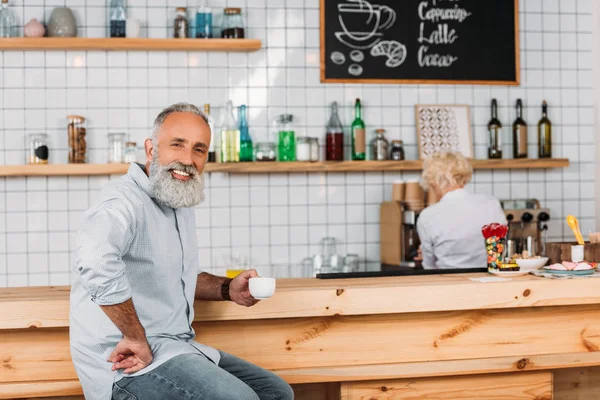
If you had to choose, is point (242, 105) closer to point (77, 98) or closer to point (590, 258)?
point (77, 98)

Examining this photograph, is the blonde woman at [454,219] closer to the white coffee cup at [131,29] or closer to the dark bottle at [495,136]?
the dark bottle at [495,136]

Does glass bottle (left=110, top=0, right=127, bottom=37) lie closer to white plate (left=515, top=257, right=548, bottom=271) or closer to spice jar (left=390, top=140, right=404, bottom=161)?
spice jar (left=390, top=140, right=404, bottom=161)

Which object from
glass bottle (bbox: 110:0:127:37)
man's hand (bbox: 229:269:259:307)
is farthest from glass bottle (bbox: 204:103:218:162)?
man's hand (bbox: 229:269:259:307)

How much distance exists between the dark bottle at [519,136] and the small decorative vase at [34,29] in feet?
8.80

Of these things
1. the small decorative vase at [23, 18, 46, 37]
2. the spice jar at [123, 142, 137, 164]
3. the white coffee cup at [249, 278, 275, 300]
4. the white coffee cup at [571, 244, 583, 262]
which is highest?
the small decorative vase at [23, 18, 46, 37]

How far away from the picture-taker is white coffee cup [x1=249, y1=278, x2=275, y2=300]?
2.26 m

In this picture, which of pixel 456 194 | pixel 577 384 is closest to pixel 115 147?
pixel 456 194

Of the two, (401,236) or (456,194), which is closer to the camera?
(456,194)

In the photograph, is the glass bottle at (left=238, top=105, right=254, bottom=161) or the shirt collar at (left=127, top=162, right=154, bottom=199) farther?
the glass bottle at (left=238, top=105, right=254, bottom=161)

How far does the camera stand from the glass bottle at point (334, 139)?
4.39 meters

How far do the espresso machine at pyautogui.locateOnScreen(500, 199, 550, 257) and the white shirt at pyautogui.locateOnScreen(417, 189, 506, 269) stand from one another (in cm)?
67

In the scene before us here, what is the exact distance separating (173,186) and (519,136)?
294 cm

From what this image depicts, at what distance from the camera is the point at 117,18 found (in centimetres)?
420

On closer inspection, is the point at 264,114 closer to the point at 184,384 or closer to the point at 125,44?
the point at 125,44
